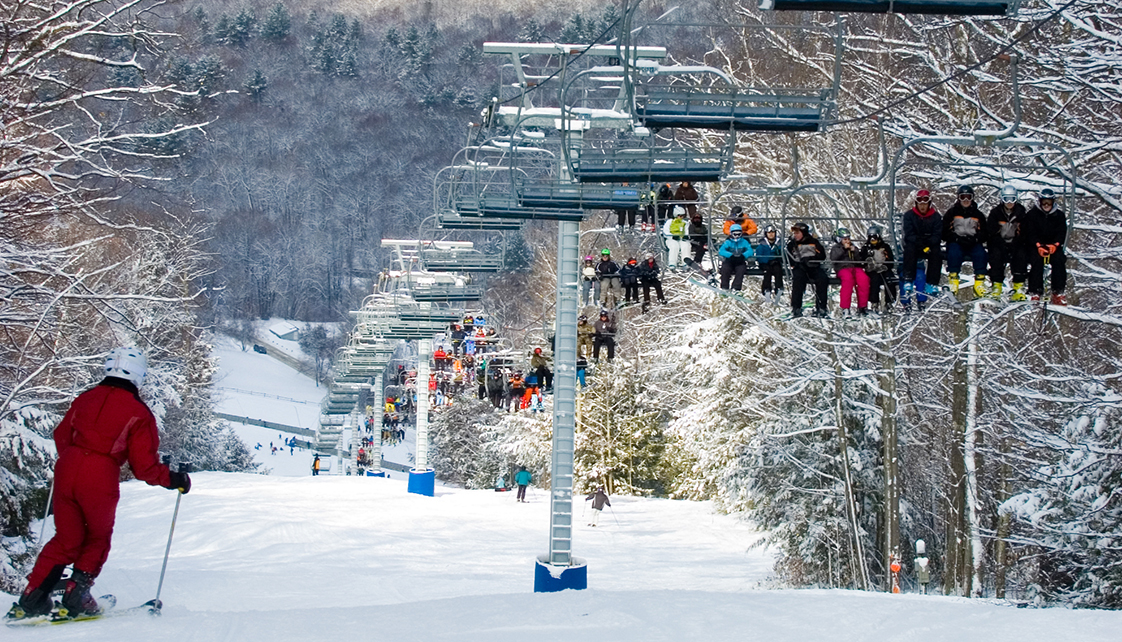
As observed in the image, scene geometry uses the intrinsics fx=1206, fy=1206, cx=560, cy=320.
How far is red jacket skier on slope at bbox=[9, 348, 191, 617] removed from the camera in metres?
7.09

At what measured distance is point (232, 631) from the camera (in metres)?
6.71

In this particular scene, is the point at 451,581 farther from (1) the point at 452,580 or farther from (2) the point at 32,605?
(2) the point at 32,605

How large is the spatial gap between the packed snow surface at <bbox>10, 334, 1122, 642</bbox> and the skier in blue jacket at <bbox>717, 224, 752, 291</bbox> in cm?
336

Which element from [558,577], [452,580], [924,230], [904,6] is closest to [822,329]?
[452,580]

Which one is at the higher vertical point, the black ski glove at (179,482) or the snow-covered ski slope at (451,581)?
the black ski glove at (179,482)

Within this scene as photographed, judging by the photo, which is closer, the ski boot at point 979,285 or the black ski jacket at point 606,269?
the ski boot at point 979,285

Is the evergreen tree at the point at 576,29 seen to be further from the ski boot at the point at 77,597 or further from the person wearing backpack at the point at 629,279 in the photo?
the ski boot at the point at 77,597

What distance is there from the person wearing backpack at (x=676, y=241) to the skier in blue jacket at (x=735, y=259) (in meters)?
1.22

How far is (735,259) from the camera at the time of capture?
43.2 ft

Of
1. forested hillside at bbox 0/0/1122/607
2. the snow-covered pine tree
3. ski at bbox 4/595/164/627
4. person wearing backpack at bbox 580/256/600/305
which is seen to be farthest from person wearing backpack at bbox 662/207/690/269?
the snow-covered pine tree

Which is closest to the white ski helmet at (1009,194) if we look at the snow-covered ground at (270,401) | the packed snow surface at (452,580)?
the packed snow surface at (452,580)

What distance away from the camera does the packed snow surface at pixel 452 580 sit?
7.04 metres

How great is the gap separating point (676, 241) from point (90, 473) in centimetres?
915

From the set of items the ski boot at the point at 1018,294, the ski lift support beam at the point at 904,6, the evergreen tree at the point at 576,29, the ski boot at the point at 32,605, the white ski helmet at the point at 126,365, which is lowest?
the ski boot at the point at 32,605
